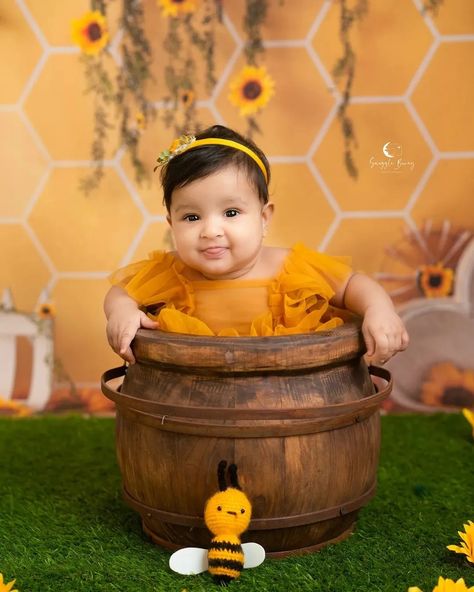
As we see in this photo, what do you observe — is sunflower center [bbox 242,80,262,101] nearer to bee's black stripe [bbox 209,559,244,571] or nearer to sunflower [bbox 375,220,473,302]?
sunflower [bbox 375,220,473,302]

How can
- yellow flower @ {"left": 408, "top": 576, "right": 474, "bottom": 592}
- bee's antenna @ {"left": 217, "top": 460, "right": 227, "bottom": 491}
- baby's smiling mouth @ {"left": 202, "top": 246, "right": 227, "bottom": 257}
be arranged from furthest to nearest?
baby's smiling mouth @ {"left": 202, "top": 246, "right": 227, "bottom": 257}, bee's antenna @ {"left": 217, "top": 460, "right": 227, "bottom": 491}, yellow flower @ {"left": 408, "top": 576, "right": 474, "bottom": 592}

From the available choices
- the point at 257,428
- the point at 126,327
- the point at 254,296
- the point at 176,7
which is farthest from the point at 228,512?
the point at 176,7

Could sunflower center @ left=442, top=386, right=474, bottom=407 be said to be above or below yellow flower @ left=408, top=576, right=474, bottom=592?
above

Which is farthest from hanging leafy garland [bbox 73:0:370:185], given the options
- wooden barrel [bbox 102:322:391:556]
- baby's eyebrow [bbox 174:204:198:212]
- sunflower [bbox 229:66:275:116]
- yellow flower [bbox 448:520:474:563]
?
yellow flower [bbox 448:520:474:563]

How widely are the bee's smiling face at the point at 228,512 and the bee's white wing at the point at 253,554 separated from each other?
6 cm

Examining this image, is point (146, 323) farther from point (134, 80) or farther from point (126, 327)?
point (134, 80)

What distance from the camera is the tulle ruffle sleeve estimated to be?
64.6 inches

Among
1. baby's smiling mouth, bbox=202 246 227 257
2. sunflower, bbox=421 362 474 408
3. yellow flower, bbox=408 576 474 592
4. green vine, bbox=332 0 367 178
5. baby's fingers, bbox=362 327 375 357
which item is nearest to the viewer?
yellow flower, bbox=408 576 474 592

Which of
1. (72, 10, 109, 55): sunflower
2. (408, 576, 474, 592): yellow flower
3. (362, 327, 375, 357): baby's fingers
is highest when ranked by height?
(72, 10, 109, 55): sunflower

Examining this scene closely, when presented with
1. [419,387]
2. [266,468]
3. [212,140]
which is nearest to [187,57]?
[212,140]

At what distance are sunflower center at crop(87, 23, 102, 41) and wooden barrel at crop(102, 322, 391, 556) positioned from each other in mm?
1237

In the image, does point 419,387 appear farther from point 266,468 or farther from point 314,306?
point 266,468

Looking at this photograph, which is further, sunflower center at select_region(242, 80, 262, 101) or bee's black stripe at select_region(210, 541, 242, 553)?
sunflower center at select_region(242, 80, 262, 101)

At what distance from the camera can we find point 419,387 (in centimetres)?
240
